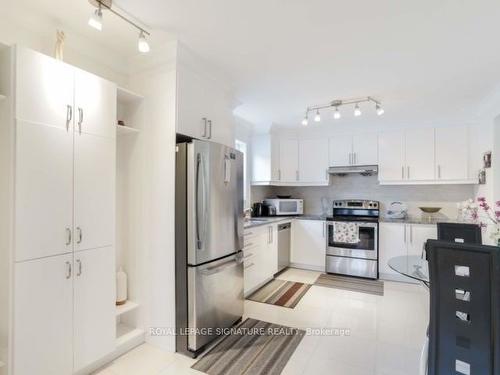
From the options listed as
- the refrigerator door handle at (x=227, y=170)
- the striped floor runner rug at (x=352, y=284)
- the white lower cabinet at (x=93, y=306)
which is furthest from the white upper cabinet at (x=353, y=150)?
the white lower cabinet at (x=93, y=306)

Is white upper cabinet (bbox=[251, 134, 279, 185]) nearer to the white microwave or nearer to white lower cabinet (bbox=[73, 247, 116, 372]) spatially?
the white microwave

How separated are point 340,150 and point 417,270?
2.92m

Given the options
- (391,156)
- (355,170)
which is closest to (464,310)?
(355,170)

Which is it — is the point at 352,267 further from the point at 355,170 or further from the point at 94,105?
the point at 94,105

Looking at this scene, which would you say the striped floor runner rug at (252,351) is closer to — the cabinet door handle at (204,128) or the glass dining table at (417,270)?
the glass dining table at (417,270)

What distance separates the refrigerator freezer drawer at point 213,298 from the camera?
220 cm

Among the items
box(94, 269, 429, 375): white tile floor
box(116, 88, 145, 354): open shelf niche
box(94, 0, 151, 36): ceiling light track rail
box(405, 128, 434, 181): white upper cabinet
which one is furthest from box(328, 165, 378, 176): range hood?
box(94, 0, 151, 36): ceiling light track rail


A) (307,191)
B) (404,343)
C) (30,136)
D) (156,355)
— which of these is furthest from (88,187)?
(307,191)

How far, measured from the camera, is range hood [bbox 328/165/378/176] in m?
4.41

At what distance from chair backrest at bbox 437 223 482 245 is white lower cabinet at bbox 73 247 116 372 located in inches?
120

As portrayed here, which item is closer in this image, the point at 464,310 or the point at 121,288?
the point at 464,310

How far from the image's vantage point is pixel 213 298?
238 centimetres

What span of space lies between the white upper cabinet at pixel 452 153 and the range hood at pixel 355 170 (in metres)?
0.90

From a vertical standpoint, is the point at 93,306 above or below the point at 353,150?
below
